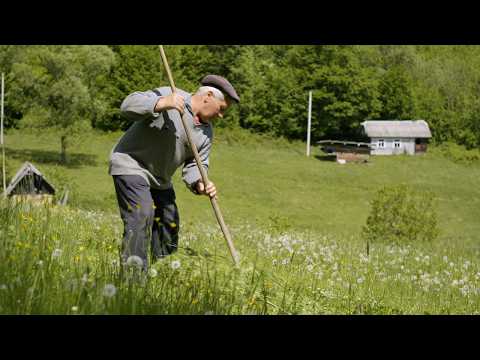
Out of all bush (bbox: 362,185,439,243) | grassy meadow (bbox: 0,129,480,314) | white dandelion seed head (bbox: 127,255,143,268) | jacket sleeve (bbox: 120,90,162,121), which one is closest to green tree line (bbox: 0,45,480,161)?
bush (bbox: 362,185,439,243)

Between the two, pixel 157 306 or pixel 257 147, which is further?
pixel 257 147

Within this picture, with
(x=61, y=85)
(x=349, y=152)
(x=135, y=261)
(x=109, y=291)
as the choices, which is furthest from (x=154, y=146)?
(x=349, y=152)

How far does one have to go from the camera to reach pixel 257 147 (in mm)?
64250

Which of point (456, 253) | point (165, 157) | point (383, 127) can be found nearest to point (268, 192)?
point (383, 127)

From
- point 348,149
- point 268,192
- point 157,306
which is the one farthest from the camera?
point 348,149

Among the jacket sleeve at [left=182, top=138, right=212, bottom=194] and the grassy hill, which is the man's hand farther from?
the grassy hill

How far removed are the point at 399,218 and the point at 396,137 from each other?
51.6 m

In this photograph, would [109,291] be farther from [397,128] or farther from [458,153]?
[397,128]

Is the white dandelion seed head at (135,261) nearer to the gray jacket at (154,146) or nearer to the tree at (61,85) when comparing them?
the gray jacket at (154,146)

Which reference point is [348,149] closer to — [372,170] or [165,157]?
[372,170]

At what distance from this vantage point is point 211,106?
5734 millimetres
